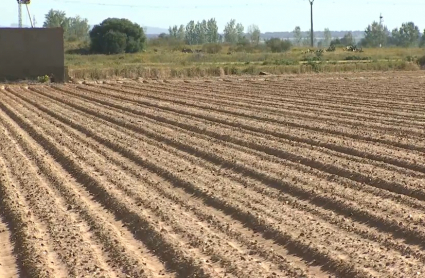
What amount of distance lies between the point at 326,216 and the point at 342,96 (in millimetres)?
18055

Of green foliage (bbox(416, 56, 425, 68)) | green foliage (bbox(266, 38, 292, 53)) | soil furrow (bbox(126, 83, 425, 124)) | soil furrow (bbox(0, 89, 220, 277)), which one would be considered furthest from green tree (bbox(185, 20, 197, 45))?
soil furrow (bbox(0, 89, 220, 277))

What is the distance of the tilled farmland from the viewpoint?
805 cm

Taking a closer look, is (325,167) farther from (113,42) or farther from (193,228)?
(113,42)

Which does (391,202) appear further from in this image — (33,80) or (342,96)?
(33,80)

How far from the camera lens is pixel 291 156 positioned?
13.8 meters

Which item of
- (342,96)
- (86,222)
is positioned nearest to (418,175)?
(86,222)

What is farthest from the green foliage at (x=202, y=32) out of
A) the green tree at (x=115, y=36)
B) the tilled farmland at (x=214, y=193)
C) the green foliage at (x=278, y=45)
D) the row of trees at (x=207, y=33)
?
the tilled farmland at (x=214, y=193)

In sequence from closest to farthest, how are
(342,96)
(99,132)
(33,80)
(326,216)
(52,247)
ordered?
(52,247) → (326,216) → (99,132) → (342,96) → (33,80)

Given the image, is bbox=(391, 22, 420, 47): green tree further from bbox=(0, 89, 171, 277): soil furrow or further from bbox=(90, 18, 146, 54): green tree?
bbox=(0, 89, 171, 277): soil furrow

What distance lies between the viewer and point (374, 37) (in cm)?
15538

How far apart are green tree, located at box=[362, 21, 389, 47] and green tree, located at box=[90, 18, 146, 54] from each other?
75.0 meters

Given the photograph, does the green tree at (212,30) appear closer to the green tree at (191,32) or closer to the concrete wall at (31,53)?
the green tree at (191,32)

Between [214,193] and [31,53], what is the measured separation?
27.6 m

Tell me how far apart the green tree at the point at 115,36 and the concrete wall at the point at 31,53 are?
32.7 metres
